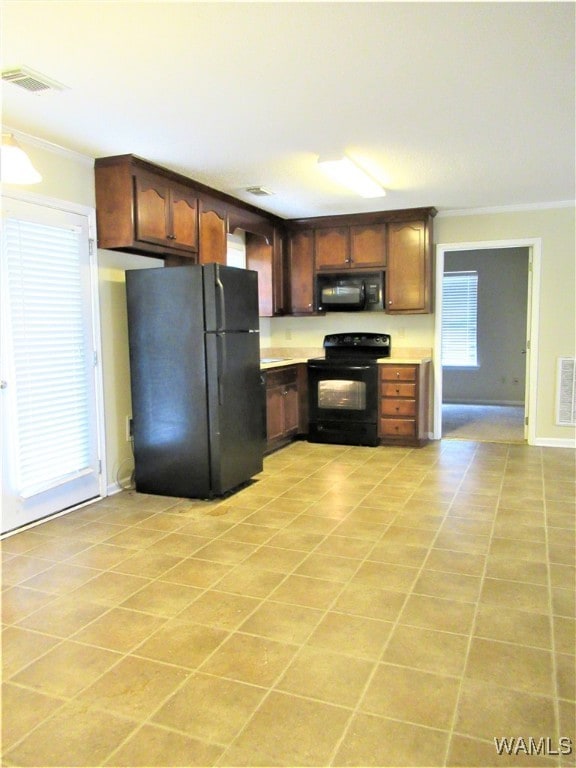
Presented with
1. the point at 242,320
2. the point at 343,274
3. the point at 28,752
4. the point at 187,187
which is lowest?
the point at 28,752

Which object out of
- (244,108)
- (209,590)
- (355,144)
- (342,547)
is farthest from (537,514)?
(244,108)

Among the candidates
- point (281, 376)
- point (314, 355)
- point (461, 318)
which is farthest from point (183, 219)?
point (461, 318)

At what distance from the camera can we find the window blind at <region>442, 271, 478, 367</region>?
29.0 ft

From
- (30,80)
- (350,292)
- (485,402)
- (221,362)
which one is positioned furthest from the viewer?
(485,402)

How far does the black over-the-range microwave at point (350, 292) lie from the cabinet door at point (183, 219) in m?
2.10

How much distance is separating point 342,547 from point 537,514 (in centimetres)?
145

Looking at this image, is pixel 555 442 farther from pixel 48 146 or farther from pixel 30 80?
pixel 30 80

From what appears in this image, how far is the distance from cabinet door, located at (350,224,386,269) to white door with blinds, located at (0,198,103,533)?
3098 mm

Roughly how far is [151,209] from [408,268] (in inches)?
117

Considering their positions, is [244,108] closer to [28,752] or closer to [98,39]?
[98,39]

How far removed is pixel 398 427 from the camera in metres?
5.85

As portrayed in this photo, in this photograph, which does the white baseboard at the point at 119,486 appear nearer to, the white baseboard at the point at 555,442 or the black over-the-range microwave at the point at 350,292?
the black over-the-range microwave at the point at 350,292

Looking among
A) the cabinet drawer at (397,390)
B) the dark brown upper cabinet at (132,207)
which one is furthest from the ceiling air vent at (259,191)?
the cabinet drawer at (397,390)

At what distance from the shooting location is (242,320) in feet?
14.0
